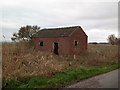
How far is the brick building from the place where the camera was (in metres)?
30.8

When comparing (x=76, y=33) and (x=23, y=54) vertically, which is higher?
(x=76, y=33)

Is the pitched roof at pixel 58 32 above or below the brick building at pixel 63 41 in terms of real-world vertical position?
above

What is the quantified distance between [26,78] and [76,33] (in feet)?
77.5

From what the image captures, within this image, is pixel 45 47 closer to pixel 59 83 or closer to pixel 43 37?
pixel 43 37

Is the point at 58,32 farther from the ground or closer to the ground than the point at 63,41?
farther from the ground

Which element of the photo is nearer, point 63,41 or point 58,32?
point 63,41

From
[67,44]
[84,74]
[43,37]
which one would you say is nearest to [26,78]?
[84,74]

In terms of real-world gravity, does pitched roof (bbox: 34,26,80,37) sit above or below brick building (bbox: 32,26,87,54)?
above

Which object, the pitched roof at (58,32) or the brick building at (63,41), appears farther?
the pitched roof at (58,32)

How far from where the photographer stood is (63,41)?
102 ft

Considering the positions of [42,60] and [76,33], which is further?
[76,33]

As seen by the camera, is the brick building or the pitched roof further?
the pitched roof

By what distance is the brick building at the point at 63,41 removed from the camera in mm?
30830

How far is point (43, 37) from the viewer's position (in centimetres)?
3481
